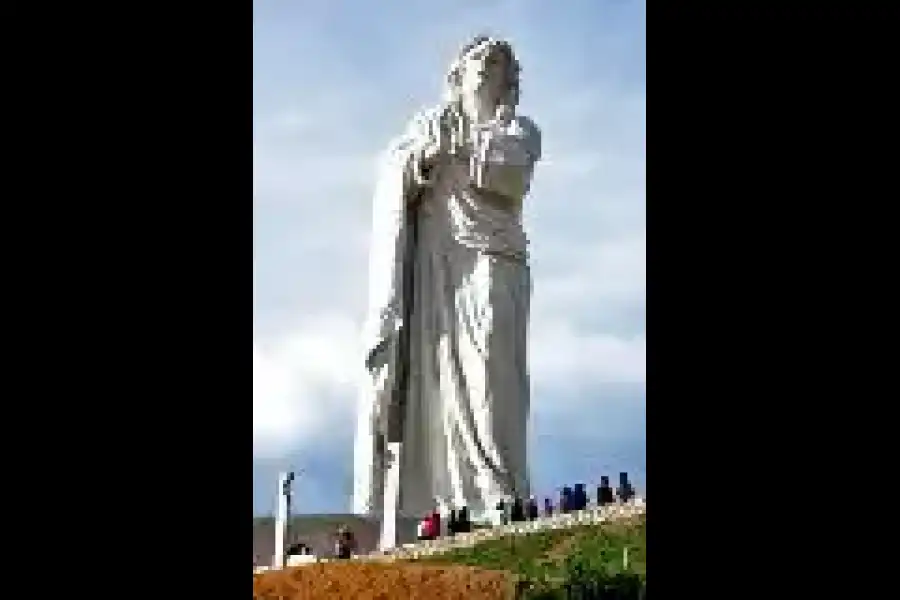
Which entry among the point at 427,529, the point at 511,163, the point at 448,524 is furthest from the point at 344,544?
the point at 511,163

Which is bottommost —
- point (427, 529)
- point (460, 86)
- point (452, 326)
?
point (427, 529)

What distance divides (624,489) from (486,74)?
3.70 meters

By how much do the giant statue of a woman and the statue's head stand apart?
0.5 inches

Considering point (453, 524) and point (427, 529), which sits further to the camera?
point (427, 529)

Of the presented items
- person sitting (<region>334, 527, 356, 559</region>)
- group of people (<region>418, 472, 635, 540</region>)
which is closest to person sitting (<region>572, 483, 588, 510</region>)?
group of people (<region>418, 472, 635, 540</region>)

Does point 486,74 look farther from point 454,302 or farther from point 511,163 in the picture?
point 454,302

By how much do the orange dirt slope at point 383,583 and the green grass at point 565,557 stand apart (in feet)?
0.79

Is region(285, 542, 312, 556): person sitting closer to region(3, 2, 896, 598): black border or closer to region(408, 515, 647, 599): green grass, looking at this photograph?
region(408, 515, 647, 599): green grass

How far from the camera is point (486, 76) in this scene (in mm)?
15500
